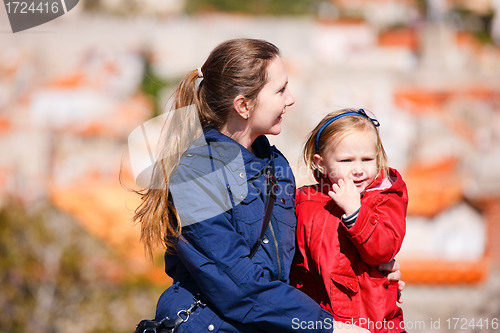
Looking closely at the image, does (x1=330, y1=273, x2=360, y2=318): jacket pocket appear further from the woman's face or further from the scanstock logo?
the scanstock logo

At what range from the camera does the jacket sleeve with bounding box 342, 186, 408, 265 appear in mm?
1748

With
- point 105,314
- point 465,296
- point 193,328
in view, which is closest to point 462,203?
point 465,296

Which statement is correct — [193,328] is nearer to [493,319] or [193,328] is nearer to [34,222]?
[493,319]

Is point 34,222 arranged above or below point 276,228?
below

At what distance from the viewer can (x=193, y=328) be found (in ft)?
5.45

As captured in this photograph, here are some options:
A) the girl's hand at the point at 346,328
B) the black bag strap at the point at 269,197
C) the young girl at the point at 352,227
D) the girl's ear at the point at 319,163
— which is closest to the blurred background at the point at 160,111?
the girl's ear at the point at 319,163

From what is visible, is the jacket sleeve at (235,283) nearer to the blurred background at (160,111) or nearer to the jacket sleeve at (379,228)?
the jacket sleeve at (379,228)

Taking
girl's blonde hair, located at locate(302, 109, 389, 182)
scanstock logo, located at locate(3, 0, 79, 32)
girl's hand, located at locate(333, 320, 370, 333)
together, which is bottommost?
girl's hand, located at locate(333, 320, 370, 333)

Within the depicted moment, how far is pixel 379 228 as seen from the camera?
177 cm

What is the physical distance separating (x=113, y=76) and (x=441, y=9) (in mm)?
20220

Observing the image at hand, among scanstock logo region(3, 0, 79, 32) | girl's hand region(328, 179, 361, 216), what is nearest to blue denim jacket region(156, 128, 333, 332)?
girl's hand region(328, 179, 361, 216)

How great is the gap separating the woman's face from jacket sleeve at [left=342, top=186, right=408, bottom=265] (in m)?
0.48

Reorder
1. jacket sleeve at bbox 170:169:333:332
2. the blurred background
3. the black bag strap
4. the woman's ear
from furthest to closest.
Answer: the blurred background
the woman's ear
the black bag strap
jacket sleeve at bbox 170:169:333:332

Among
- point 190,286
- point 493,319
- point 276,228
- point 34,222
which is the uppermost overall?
point 276,228
